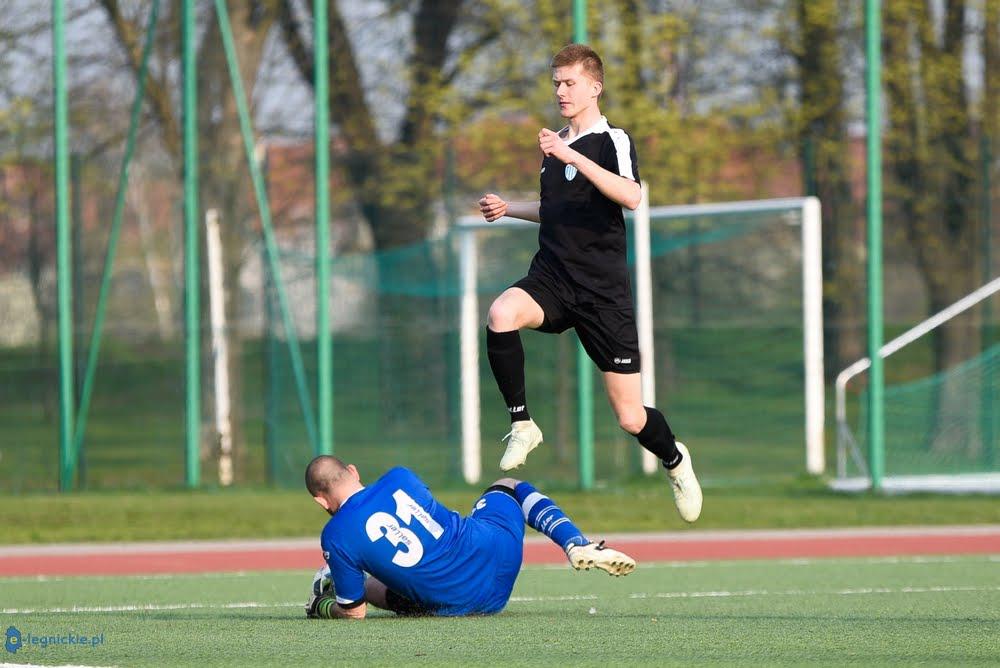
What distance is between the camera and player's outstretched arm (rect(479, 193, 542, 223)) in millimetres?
8102

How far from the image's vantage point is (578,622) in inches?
313

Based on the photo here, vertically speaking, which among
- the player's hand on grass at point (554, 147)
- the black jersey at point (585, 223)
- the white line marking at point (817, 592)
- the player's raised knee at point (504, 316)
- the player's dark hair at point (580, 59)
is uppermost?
the player's dark hair at point (580, 59)

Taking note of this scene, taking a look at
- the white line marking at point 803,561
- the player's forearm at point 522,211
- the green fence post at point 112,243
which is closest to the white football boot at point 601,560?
the player's forearm at point 522,211

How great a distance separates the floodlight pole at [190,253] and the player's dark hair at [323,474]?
1031 centimetres

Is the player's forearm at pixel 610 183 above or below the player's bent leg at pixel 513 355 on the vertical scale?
above

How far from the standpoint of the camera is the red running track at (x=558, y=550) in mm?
12773

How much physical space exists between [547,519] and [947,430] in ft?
34.7

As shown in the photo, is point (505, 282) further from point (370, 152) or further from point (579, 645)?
point (579, 645)

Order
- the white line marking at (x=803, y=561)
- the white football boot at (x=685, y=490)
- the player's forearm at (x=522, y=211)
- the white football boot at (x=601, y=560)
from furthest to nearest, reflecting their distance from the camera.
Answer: the white line marking at (x=803, y=561) → the white football boot at (x=685, y=490) → the player's forearm at (x=522, y=211) → the white football boot at (x=601, y=560)

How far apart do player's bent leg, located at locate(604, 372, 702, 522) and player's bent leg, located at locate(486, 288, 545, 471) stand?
439 mm

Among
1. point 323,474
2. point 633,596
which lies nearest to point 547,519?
point 323,474

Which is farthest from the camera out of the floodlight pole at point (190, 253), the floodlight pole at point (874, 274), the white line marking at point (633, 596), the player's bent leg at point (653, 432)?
the floodlight pole at point (190, 253)

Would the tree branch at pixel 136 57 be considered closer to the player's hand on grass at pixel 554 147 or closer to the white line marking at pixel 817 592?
the white line marking at pixel 817 592

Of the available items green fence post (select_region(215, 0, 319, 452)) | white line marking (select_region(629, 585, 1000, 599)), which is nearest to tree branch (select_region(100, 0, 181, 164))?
green fence post (select_region(215, 0, 319, 452))
